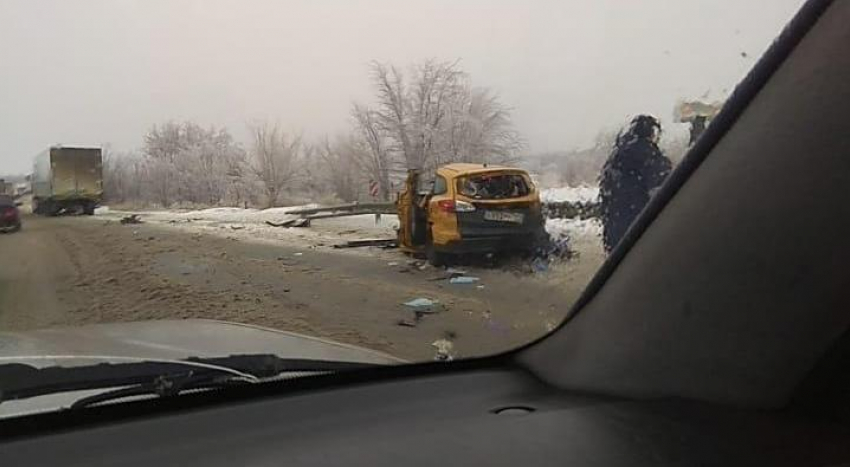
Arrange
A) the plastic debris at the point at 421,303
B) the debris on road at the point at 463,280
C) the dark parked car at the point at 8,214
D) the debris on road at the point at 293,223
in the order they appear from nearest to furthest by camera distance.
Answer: the dark parked car at the point at 8,214 < the plastic debris at the point at 421,303 < the debris on road at the point at 293,223 < the debris on road at the point at 463,280

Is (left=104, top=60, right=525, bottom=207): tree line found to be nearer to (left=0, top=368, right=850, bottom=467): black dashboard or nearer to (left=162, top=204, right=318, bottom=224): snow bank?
(left=162, top=204, right=318, bottom=224): snow bank

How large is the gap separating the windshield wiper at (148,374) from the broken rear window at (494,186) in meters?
1.24

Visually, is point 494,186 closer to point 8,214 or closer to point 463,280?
point 463,280

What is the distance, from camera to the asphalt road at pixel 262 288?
2973 mm

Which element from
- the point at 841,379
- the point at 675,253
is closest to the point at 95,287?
the point at 675,253

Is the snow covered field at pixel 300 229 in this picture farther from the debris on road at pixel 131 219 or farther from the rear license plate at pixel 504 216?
the rear license plate at pixel 504 216

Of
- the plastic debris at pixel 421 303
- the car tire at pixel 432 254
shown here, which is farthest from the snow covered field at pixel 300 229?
the plastic debris at pixel 421 303

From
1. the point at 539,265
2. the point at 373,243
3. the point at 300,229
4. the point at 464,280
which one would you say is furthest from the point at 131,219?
the point at 539,265

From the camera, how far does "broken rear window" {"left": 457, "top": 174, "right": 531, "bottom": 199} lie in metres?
3.68

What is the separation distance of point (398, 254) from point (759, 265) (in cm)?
170

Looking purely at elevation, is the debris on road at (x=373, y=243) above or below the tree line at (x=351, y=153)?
below

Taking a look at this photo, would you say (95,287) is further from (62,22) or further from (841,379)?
(841,379)

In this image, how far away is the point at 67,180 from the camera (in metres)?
3.02

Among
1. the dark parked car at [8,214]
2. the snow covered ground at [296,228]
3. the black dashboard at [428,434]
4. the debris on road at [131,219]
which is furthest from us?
the snow covered ground at [296,228]
